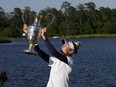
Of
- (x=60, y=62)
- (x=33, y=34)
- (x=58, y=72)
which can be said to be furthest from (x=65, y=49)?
(x=33, y=34)

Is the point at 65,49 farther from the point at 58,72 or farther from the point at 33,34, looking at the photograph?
the point at 33,34

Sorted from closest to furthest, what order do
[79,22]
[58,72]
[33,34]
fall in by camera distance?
[33,34] < [58,72] < [79,22]

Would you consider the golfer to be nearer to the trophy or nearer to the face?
the face

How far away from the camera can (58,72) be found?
6.71 meters

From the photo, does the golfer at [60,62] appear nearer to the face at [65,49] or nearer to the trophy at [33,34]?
the face at [65,49]

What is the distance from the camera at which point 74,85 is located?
86.7 feet

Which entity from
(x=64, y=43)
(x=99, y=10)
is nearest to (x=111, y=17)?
(x=99, y=10)

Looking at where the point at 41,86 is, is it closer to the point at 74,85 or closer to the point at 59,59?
the point at 74,85

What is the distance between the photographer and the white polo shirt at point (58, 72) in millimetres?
6691

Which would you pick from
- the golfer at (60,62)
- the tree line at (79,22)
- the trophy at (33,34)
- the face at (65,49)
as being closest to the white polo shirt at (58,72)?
the golfer at (60,62)

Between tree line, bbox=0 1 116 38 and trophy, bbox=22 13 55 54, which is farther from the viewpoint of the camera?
tree line, bbox=0 1 116 38

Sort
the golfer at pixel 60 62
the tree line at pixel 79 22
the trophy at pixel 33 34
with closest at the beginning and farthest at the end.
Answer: the trophy at pixel 33 34, the golfer at pixel 60 62, the tree line at pixel 79 22

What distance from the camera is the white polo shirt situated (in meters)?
6.69

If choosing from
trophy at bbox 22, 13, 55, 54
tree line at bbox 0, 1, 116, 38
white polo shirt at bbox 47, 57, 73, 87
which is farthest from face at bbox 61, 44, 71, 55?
tree line at bbox 0, 1, 116, 38
